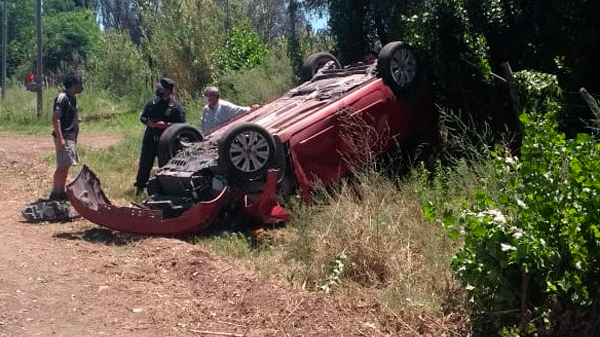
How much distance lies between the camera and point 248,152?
29.3 ft

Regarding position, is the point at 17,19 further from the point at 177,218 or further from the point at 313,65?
the point at 177,218

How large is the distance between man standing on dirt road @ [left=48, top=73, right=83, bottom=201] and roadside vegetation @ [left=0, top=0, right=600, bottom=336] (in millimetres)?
1183

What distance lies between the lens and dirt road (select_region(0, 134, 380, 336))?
6188 mm

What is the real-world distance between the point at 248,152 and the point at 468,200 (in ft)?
8.03

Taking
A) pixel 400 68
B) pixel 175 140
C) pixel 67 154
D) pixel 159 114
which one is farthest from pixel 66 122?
pixel 400 68

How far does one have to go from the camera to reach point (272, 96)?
17484mm

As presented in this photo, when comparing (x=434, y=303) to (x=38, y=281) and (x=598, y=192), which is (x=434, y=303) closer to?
(x=598, y=192)

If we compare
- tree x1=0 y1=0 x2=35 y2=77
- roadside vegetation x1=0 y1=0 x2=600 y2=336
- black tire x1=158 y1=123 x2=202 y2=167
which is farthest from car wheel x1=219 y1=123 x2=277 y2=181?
tree x1=0 y1=0 x2=35 y2=77

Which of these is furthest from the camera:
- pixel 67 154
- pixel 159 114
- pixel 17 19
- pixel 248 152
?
pixel 17 19

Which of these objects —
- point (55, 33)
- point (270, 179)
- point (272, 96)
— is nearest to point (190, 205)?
point (270, 179)

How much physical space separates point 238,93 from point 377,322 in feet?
45.2

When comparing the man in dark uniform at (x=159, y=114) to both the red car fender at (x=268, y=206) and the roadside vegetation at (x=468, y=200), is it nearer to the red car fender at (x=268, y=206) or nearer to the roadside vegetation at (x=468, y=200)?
the roadside vegetation at (x=468, y=200)

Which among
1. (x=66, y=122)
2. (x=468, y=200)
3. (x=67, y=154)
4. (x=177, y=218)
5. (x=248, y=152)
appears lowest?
(x=177, y=218)

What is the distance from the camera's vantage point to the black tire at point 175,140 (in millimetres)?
10156
